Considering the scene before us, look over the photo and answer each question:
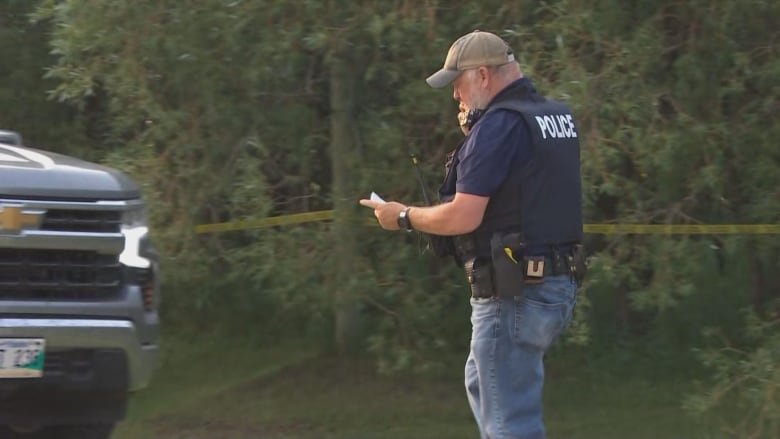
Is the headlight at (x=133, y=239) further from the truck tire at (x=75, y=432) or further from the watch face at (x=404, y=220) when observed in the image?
the watch face at (x=404, y=220)

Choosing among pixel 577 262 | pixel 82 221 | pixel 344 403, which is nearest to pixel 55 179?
pixel 82 221

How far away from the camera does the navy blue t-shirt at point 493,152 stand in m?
4.45

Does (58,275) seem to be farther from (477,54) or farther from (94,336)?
(477,54)

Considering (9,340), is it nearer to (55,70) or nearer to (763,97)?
(55,70)

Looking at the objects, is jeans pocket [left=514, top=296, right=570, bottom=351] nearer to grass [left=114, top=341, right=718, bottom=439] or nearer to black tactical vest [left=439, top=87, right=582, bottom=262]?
black tactical vest [left=439, top=87, right=582, bottom=262]

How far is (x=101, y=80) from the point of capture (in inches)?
286

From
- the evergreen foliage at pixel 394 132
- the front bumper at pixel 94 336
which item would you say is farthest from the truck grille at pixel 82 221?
the evergreen foliage at pixel 394 132

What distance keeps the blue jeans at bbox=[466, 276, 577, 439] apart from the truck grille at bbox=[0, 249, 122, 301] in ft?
5.88

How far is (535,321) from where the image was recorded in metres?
4.56

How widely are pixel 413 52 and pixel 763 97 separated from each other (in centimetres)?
178

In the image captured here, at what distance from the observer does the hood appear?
5.41m

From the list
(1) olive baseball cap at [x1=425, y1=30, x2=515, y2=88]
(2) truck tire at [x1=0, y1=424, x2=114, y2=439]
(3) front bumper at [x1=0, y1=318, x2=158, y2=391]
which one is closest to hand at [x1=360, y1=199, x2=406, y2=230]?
(1) olive baseball cap at [x1=425, y1=30, x2=515, y2=88]

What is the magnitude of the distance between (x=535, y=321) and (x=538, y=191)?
1.47 ft

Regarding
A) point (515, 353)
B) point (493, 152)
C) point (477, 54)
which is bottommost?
point (515, 353)
